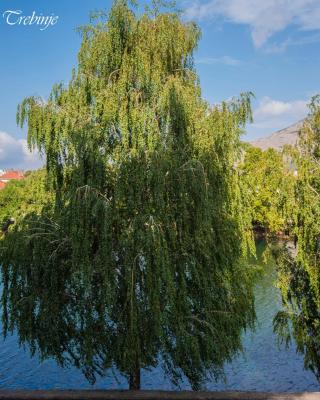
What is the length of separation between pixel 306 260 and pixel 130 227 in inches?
154

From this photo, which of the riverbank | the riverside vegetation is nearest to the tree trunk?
the riverside vegetation

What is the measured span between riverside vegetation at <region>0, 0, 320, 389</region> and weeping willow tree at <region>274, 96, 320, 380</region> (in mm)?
52

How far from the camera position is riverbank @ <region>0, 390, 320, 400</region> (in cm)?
473

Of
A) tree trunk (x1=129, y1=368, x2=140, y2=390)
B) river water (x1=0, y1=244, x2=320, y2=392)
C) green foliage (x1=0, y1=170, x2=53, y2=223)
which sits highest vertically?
green foliage (x1=0, y1=170, x2=53, y2=223)

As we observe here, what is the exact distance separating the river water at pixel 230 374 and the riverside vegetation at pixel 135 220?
4968mm

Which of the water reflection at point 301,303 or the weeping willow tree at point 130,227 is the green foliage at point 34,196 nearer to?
the weeping willow tree at point 130,227

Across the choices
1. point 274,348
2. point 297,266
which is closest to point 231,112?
point 297,266

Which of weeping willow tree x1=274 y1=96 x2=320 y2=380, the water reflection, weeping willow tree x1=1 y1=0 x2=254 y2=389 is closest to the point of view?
weeping willow tree x1=1 y1=0 x2=254 y2=389

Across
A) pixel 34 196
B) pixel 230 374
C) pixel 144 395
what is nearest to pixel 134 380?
pixel 144 395

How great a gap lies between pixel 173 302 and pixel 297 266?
3288 millimetres

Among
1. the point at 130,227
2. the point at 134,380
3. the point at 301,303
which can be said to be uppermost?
the point at 130,227

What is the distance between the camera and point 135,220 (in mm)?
8609

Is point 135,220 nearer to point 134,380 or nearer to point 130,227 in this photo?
point 130,227

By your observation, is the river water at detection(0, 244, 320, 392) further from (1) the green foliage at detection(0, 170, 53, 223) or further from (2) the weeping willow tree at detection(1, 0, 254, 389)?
(1) the green foliage at detection(0, 170, 53, 223)
